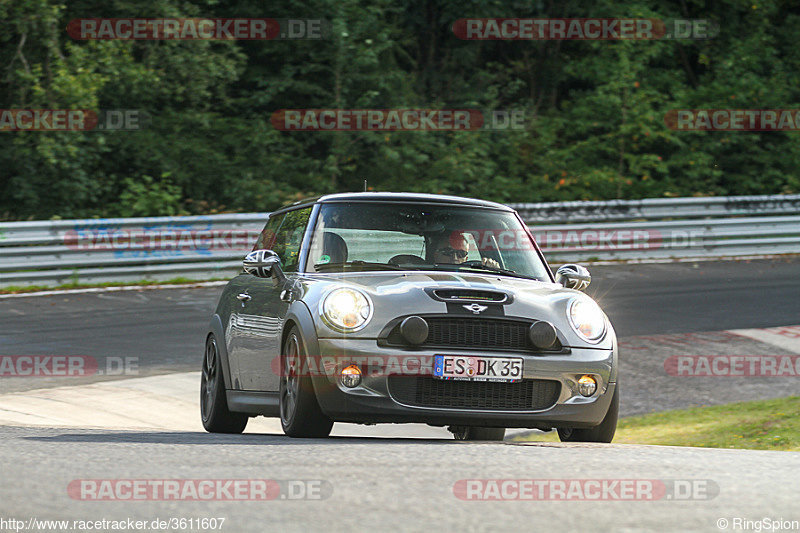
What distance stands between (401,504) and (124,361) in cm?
888

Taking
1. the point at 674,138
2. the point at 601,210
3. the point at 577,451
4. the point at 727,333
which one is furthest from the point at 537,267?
the point at 674,138

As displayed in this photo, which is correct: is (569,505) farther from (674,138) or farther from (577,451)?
(674,138)

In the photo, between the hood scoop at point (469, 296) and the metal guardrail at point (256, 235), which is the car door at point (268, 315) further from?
the metal guardrail at point (256, 235)

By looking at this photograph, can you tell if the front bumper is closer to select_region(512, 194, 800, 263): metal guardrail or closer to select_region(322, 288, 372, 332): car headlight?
select_region(322, 288, 372, 332): car headlight

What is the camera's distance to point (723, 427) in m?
10.9

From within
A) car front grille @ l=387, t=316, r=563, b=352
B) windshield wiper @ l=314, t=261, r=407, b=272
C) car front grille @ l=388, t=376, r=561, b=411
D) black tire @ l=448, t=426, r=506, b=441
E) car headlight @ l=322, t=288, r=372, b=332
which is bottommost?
black tire @ l=448, t=426, r=506, b=441

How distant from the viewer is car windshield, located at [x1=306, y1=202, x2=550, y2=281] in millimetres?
8336

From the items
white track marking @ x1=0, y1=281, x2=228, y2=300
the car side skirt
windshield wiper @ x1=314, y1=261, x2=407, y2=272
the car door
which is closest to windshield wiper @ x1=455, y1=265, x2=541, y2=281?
windshield wiper @ x1=314, y1=261, x2=407, y2=272

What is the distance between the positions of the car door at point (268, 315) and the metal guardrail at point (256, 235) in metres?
9.82

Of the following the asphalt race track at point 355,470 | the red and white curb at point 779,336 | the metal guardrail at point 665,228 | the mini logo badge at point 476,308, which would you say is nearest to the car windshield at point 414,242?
the mini logo badge at point 476,308

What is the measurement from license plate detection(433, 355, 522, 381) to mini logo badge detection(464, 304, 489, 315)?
26cm

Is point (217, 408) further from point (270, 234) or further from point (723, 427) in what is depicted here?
point (723, 427)

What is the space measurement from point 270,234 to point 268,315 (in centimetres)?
132

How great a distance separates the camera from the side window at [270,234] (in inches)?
375
